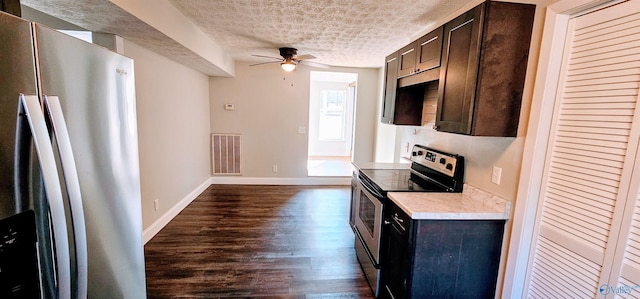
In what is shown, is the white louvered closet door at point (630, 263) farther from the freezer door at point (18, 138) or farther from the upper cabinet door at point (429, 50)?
the freezer door at point (18, 138)

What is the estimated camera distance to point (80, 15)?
176cm

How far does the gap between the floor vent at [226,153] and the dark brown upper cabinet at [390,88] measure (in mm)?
3045

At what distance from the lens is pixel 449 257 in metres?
1.64

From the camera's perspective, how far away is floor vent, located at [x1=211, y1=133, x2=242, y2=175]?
4.91 m

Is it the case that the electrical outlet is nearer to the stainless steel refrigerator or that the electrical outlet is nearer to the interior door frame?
the interior door frame

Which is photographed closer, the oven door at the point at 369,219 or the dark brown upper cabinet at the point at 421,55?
the dark brown upper cabinet at the point at 421,55

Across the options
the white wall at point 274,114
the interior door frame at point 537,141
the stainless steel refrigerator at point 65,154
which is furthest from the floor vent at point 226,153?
the interior door frame at point 537,141

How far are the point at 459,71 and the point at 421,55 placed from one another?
535 mm

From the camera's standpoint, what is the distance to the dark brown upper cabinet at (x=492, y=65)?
4.83ft

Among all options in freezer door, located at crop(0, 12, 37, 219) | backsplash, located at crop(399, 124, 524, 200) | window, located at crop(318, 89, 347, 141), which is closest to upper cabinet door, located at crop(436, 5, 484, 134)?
backsplash, located at crop(399, 124, 524, 200)

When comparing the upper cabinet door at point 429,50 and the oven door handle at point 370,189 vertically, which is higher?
the upper cabinet door at point 429,50

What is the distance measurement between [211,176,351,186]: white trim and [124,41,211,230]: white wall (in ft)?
1.88

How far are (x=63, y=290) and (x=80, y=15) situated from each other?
184 cm

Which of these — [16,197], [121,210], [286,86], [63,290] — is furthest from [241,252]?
[286,86]
